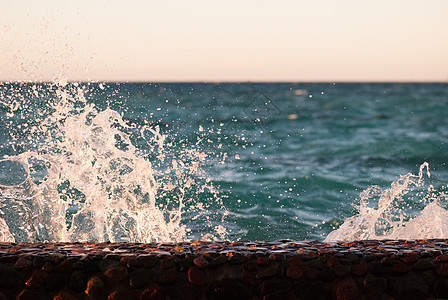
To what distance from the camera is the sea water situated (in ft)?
17.5

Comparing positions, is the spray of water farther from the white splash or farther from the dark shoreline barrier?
the dark shoreline barrier

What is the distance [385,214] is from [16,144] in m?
7.93

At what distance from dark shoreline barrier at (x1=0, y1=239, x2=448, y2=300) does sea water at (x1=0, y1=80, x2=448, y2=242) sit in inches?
80.4

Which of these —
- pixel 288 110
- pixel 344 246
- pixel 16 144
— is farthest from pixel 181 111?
pixel 344 246

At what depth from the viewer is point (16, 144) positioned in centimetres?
1184

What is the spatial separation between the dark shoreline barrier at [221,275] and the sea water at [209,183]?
204 centimetres

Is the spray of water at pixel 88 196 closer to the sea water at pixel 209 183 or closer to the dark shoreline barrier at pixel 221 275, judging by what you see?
the sea water at pixel 209 183

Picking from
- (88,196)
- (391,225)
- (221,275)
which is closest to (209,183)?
(391,225)

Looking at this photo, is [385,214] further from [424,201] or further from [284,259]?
[284,259]

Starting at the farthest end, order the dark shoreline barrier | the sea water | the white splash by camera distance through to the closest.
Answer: the sea water → the white splash → the dark shoreline barrier

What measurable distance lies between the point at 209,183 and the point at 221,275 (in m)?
6.12

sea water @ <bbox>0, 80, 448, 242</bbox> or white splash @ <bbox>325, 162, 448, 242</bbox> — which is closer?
white splash @ <bbox>325, 162, 448, 242</bbox>

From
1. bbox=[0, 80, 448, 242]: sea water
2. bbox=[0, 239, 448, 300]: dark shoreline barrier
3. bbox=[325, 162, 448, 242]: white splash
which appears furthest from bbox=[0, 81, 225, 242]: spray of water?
bbox=[0, 239, 448, 300]: dark shoreline barrier

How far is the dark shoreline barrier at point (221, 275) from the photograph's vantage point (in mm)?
3010
